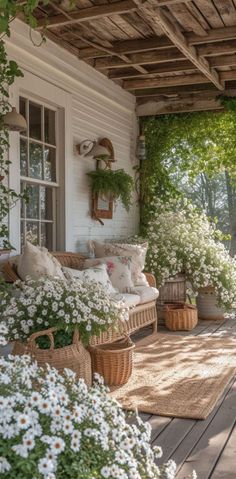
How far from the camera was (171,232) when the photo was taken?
6199 mm

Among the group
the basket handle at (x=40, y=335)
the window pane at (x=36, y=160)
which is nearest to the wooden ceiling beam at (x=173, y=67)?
the window pane at (x=36, y=160)

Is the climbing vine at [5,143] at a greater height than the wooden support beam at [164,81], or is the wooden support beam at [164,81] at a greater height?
the wooden support beam at [164,81]

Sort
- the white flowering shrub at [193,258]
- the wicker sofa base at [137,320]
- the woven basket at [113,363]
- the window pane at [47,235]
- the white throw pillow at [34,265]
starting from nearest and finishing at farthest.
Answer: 1. the woven basket at [113,363]
2. the white throw pillow at [34,265]
3. the wicker sofa base at [137,320]
4. the window pane at [47,235]
5. the white flowering shrub at [193,258]

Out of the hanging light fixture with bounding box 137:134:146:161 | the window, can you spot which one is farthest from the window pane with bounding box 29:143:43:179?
the hanging light fixture with bounding box 137:134:146:161

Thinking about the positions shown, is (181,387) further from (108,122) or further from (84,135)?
(108,122)

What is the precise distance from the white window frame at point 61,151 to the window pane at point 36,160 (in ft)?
0.47

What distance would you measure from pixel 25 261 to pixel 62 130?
1854 mm

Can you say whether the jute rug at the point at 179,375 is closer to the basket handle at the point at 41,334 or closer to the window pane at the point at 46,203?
the basket handle at the point at 41,334

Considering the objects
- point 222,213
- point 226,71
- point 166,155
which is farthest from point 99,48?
point 222,213

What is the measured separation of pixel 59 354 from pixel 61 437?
1.57 metres

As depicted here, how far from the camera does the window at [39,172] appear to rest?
4652mm

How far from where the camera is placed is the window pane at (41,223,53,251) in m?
5.02

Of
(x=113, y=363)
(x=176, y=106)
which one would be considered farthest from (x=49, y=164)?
(x=176, y=106)

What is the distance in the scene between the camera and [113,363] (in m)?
3.38
